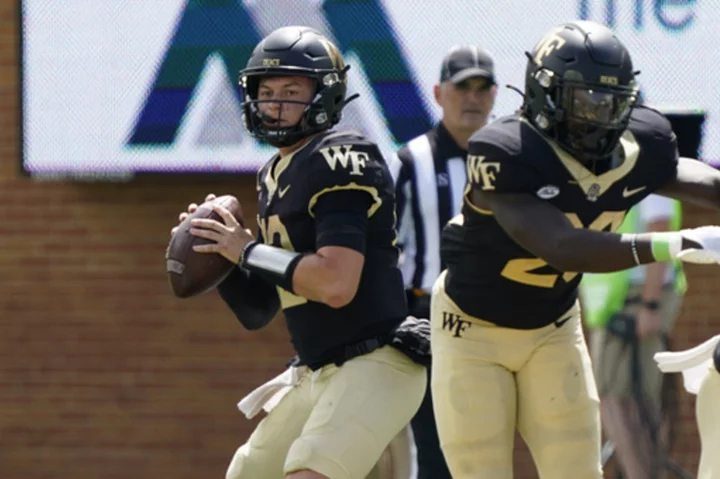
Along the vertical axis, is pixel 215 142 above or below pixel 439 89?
below

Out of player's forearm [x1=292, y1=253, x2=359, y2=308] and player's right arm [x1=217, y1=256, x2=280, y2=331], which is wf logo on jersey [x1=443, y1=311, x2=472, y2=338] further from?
player's right arm [x1=217, y1=256, x2=280, y2=331]

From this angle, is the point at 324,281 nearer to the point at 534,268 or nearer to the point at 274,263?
the point at 274,263

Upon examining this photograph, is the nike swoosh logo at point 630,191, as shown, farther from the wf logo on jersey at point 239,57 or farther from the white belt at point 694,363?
the wf logo on jersey at point 239,57

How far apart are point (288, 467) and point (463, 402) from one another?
0.55 m

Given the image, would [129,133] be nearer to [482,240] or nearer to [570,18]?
[570,18]

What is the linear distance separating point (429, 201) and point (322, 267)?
5.07 feet

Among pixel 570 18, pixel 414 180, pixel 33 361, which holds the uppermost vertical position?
pixel 570 18

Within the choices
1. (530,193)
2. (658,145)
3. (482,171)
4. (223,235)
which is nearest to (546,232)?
(530,193)

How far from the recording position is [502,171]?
3844 mm

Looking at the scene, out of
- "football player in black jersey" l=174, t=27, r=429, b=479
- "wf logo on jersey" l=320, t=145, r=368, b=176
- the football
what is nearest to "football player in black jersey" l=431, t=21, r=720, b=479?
"football player in black jersey" l=174, t=27, r=429, b=479

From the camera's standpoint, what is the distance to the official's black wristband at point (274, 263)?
4.02 metres

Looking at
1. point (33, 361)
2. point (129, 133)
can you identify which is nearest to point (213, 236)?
point (129, 133)

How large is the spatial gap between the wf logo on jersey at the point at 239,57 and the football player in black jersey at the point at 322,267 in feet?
5.78

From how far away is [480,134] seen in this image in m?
3.97
